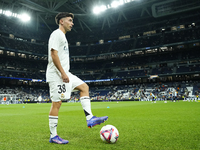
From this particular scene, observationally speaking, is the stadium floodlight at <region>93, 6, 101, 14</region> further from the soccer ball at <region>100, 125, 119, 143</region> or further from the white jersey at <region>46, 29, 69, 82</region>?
the soccer ball at <region>100, 125, 119, 143</region>

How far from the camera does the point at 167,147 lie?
2.85m

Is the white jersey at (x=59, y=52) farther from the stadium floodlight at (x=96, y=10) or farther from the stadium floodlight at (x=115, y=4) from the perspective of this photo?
the stadium floodlight at (x=96, y=10)

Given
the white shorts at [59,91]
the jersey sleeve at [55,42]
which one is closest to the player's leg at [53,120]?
the white shorts at [59,91]

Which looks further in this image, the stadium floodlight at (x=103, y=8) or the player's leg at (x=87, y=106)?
the stadium floodlight at (x=103, y=8)

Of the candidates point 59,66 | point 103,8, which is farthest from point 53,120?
point 103,8

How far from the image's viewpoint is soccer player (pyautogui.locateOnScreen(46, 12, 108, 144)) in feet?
11.1

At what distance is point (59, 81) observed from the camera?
136 inches

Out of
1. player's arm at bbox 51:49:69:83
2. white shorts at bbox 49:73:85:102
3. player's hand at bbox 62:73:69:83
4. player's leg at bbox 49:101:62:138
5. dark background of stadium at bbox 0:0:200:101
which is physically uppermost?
dark background of stadium at bbox 0:0:200:101

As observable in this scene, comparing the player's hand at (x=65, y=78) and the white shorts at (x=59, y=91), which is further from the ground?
the player's hand at (x=65, y=78)

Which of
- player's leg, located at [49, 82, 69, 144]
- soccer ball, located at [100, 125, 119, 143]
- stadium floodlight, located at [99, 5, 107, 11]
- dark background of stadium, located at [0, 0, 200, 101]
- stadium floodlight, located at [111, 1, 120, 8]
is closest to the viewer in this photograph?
soccer ball, located at [100, 125, 119, 143]

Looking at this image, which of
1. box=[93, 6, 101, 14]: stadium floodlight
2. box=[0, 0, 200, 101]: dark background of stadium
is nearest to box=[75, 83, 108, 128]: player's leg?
box=[0, 0, 200, 101]: dark background of stadium

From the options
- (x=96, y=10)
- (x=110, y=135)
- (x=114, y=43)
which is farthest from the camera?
(x=114, y=43)

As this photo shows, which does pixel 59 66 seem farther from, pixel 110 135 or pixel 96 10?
pixel 96 10

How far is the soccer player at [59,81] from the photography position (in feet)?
11.1
